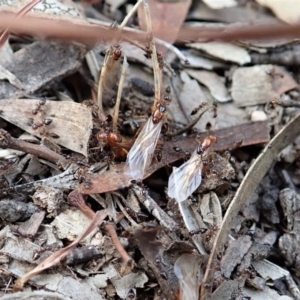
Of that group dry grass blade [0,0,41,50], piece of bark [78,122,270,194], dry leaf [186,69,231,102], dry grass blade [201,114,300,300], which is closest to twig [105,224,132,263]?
piece of bark [78,122,270,194]

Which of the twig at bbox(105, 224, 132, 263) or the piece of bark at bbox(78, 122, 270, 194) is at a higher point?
the piece of bark at bbox(78, 122, 270, 194)

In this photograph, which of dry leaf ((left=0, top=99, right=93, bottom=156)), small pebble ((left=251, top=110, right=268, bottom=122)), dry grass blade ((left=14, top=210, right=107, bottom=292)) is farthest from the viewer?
small pebble ((left=251, top=110, right=268, bottom=122))

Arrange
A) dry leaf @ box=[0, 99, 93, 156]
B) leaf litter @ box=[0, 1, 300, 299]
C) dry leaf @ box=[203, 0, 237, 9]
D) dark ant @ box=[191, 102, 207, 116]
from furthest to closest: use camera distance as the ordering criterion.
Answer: dry leaf @ box=[203, 0, 237, 9], dark ant @ box=[191, 102, 207, 116], dry leaf @ box=[0, 99, 93, 156], leaf litter @ box=[0, 1, 300, 299]

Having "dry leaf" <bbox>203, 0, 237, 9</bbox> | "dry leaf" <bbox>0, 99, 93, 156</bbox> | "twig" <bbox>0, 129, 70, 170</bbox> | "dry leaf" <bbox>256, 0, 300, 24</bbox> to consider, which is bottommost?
"twig" <bbox>0, 129, 70, 170</bbox>

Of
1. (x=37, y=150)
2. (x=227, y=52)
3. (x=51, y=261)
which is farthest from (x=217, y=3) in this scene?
(x=51, y=261)

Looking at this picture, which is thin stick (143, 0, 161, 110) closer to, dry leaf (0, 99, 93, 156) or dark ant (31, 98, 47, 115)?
dry leaf (0, 99, 93, 156)

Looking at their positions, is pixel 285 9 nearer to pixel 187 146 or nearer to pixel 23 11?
pixel 187 146

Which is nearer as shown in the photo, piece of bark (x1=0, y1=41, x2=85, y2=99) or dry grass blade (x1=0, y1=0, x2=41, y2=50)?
dry grass blade (x1=0, y1=0, x2=41, y2=50)
